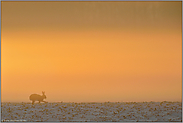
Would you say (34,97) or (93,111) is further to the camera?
(34,97)

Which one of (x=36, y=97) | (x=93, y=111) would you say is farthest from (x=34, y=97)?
(x=93, y=111)

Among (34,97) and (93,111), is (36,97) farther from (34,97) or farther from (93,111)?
(93,111)

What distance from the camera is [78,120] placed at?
937cm

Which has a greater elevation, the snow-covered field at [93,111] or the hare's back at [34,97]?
the hare's back at [34,97]

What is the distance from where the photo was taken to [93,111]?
33.2 feet

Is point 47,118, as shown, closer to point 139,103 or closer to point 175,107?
point 139,103

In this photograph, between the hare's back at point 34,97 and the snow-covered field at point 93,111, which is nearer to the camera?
the snow-covered field at point 93,111

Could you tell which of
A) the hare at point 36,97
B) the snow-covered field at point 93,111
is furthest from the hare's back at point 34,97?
the snow-covered field at point 93,111

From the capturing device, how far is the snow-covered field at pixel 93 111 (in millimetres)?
9523

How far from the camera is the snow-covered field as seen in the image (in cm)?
952

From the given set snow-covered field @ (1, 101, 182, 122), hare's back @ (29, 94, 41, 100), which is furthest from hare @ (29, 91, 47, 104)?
snow-covered field @ (1, 101, 182, 122)

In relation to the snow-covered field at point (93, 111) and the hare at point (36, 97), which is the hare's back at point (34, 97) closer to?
the hare at point (36, 97)

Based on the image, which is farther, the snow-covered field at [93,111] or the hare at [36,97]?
the hare at [36,97]

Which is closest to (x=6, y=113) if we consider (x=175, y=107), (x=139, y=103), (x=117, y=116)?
(x=117, y=116)
